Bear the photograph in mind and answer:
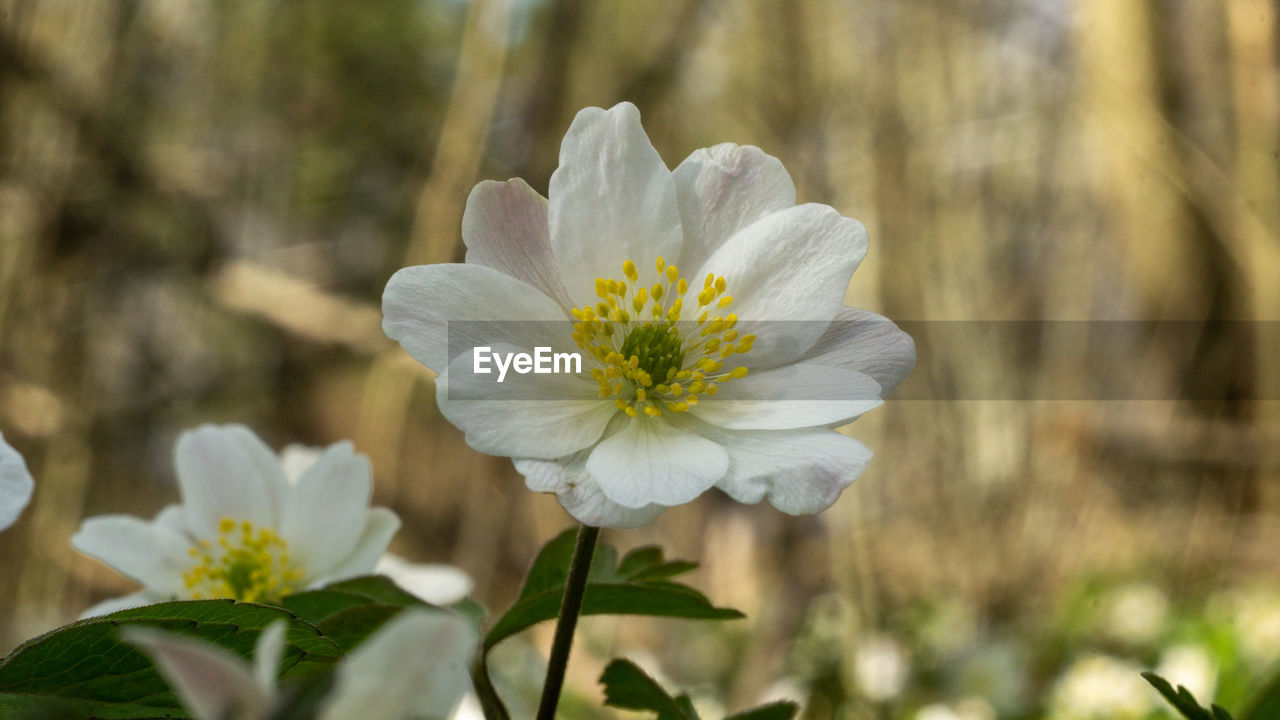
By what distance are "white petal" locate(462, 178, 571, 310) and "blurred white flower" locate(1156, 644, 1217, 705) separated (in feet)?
3.96

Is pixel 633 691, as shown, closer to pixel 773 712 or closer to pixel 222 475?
pixel 773 712

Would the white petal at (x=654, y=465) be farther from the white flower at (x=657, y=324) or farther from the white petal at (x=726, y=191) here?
the white petal at (x=726, y=191)

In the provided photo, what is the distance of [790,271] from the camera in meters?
0.48

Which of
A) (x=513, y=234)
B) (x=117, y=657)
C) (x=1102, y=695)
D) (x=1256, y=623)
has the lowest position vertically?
(x=1256, y=623)

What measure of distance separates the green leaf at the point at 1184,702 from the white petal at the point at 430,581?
37 cm

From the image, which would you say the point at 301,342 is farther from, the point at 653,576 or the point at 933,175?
the point at 653,576

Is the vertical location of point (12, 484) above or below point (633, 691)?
above

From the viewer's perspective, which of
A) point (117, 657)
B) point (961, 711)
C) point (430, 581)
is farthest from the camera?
point (961, 711)

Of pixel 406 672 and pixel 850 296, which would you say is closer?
pixel 406 672

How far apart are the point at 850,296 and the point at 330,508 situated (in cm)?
259

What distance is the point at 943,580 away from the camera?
261cm

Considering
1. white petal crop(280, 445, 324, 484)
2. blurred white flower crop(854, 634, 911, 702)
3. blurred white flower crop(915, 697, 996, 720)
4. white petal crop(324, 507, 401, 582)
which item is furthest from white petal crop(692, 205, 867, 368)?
blurred white flower crop(854, 634, 911, 702)

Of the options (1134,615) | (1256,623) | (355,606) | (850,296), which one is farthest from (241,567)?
(850,296)

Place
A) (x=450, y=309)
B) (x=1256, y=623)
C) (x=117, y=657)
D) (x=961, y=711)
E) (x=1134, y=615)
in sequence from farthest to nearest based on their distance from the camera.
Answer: (x=1134, y=615) < (x=1256, y=623) < (x=961, y=711) < (x=450, y=309) < (x=117, y=657)
